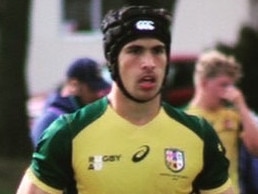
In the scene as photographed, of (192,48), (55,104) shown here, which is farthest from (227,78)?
(192,48)

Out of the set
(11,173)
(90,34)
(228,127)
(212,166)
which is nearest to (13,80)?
(11,173)

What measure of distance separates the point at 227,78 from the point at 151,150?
3.06 meters

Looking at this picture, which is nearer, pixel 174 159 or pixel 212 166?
pixel 174 159

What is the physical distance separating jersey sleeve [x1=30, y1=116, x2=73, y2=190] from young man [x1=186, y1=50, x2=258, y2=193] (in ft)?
9.42

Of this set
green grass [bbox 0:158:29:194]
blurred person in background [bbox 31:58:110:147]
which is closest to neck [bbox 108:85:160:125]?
blurred person in background [bbox 31:58:110:147]

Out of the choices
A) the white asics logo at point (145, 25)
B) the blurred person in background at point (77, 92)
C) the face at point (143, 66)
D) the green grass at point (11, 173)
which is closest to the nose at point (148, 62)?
the face at point (143, 66)

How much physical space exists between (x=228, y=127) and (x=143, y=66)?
9.80 feet

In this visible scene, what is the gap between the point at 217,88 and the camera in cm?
737

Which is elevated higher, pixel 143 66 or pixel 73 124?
pixel 143 66

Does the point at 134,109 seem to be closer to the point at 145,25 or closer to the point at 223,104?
the point at 145,25

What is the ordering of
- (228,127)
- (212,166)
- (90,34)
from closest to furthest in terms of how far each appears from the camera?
(212,166)
(228,127)
(90,34)

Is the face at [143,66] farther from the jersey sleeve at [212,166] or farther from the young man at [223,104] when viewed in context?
the young man at [223,104]

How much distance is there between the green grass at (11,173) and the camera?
33.7 ft

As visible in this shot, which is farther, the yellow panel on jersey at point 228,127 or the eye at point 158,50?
the yellow panel on jersey at point 228,127
